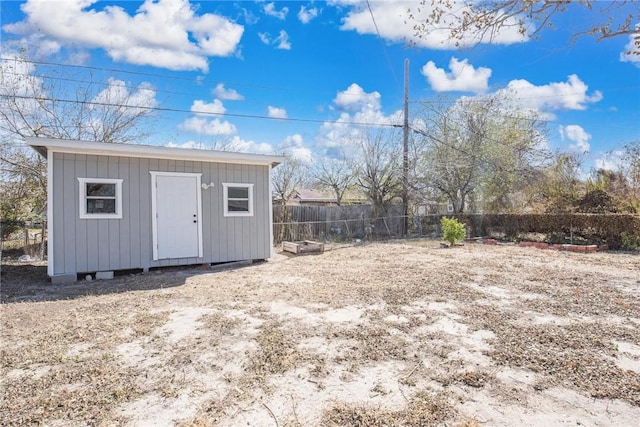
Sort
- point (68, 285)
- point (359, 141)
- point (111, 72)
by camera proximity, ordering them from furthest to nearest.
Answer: point (359, 141), point (111, 72), point (68, 285)

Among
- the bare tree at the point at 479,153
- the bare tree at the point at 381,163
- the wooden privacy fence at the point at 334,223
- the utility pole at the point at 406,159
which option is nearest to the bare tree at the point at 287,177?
the bare tree at the point at 381,163

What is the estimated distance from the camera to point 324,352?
2.91 meters

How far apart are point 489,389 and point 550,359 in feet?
2.62

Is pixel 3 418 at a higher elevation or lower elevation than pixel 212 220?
lower

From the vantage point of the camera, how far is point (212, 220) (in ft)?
23.2

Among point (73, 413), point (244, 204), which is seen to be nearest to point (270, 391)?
point (73, 413)

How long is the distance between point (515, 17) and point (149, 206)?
6148 millimetres

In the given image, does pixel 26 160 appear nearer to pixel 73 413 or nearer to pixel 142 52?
pixel 142 52

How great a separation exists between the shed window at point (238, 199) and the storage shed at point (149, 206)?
21 mm

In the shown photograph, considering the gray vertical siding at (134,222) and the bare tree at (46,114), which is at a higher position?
the bare tree at (46,114)

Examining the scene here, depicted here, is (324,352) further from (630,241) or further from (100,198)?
(630,241)

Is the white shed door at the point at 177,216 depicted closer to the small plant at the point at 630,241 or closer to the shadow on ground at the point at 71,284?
the shadow on ground at the point at 71,284

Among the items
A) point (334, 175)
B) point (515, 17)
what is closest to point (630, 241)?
point (515, 17)

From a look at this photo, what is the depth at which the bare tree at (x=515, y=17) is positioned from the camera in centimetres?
231
